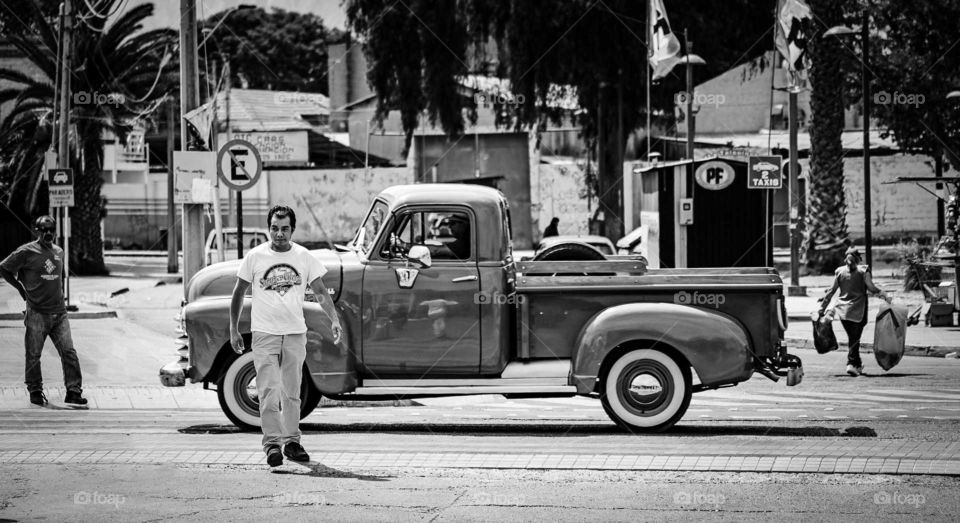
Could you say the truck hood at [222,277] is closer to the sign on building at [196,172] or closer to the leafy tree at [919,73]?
the sign on building at [196,172]

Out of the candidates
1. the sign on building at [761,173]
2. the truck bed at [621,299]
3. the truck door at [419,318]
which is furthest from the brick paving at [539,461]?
the sign on building at [761,173]

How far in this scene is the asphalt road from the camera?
279 inches

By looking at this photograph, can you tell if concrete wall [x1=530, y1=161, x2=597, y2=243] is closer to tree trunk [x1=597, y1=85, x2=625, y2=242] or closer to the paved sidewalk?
tree trunk [x1=597, y1=85, x2=625, y2=242]

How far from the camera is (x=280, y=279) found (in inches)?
337

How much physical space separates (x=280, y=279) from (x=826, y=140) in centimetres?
2530

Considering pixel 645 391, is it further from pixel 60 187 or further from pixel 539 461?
pixel 60 187

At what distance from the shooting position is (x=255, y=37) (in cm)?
7850

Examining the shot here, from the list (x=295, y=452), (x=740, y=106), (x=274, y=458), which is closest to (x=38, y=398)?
(x=295, y=452)

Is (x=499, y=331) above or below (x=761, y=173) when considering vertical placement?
below

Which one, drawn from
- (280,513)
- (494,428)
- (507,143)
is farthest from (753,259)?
(507,143)

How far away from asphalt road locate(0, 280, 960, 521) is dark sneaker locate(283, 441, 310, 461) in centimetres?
8

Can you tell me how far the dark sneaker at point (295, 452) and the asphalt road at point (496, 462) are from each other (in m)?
0.08

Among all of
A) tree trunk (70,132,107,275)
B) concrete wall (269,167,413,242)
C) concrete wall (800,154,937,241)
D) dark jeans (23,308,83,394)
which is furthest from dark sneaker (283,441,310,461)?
concrete wall (269,167,413,242)

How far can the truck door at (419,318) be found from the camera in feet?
34.0
